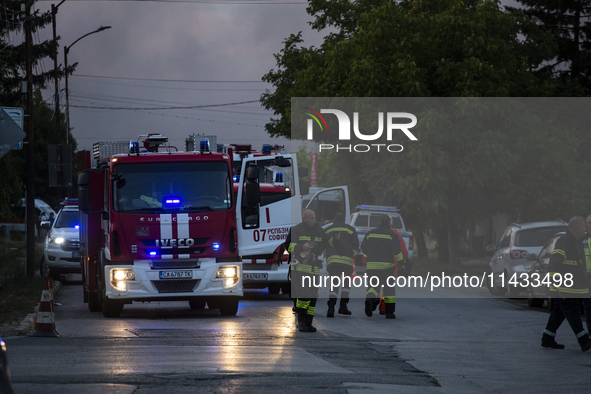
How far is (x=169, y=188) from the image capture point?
46.8 feet

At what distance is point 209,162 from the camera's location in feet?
47.6

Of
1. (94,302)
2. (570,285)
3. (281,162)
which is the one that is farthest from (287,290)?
(570,285)

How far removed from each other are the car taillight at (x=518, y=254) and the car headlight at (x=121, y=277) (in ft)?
28.4

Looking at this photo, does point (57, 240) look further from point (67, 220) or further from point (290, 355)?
point (290, 355)

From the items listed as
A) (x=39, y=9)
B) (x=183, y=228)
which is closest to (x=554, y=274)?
(x=183, y=228)

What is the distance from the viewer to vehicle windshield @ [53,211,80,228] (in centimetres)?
2331

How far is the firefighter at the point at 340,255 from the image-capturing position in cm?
1505

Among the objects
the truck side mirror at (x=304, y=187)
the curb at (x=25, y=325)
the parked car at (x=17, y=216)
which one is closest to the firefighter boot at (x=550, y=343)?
the curb at (x=25, y=325)

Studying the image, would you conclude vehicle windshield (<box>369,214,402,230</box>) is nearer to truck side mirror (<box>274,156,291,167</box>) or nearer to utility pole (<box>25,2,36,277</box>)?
utility pole (<box>25,2,36,277</box>)

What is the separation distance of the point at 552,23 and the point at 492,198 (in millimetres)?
13078

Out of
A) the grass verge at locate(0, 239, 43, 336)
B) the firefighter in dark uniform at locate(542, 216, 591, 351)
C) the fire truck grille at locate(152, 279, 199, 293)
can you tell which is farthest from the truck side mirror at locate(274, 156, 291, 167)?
the firefighter in dark uniform at locate(542, 216, 591, 351)

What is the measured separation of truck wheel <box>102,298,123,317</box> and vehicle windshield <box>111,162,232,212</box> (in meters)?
1.58

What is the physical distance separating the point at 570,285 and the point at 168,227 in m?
6.29

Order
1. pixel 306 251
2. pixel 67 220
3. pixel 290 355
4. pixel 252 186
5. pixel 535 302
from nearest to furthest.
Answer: pixel 290 355 < pixel 306 251 < pixel 252 186 < pixel 535 302 < pixel 67 220
